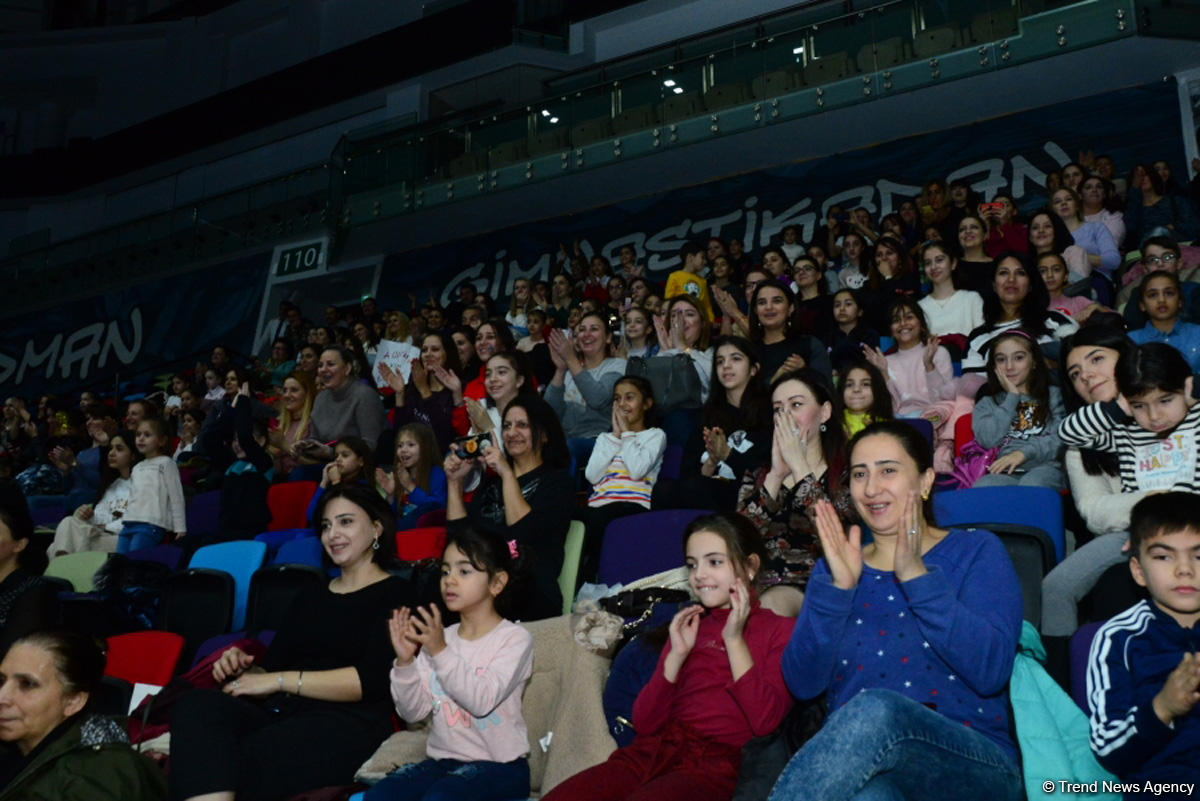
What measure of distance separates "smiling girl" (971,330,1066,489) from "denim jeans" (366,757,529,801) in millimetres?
1910

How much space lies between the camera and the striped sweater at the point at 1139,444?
2.84 m

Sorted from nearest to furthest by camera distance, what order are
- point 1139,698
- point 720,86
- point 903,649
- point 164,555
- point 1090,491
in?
1. point 1139,698
2. point 903,649
3. point 1090,491
4. point 164,555
5. point 720,86

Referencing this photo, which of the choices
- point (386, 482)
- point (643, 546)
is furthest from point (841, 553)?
point (386, 482)

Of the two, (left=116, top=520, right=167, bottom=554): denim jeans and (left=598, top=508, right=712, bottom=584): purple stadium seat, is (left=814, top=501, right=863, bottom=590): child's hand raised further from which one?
(left=116, top=520, right=167, bottom=554): denim jeans

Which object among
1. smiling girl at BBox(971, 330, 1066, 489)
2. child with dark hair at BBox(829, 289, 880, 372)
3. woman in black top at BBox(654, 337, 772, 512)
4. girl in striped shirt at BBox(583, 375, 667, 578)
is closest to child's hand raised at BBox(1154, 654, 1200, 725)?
smiling girl at BBox(971, 330, 1066, 489)

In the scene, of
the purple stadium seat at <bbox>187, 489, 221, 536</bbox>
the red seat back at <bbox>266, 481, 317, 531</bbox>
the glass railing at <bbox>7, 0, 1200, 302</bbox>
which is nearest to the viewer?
the red seat back at <bbox>266, 481, 317, 531</bbox>

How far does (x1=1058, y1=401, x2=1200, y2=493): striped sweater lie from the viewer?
2844mm

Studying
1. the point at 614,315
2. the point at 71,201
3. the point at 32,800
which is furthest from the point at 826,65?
the point at 71,201

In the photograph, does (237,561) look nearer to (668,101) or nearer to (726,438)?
(726,438)

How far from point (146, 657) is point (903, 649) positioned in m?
2.71

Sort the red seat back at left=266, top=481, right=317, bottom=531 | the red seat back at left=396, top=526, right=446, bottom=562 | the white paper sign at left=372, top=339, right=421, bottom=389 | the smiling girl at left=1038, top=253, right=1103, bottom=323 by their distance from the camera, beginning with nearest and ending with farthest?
1. the red seat back at left=396, top=526, right=446, bottom=562
2. the smiling girl at left=1038, top=253, right=1103, bottom=323
3. the red seat back at left=266, top=481, right=317, bottom=531
4. the white paper sign at left=372, top=339, right=421, bottom=389

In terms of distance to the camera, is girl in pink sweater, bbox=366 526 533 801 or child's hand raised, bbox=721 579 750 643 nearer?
child's hand raised, bbox=721 579 750 643

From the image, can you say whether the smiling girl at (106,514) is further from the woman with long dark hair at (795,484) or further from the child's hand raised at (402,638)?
the woman with long dark hair at (795,484)

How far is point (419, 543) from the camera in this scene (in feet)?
13.6
